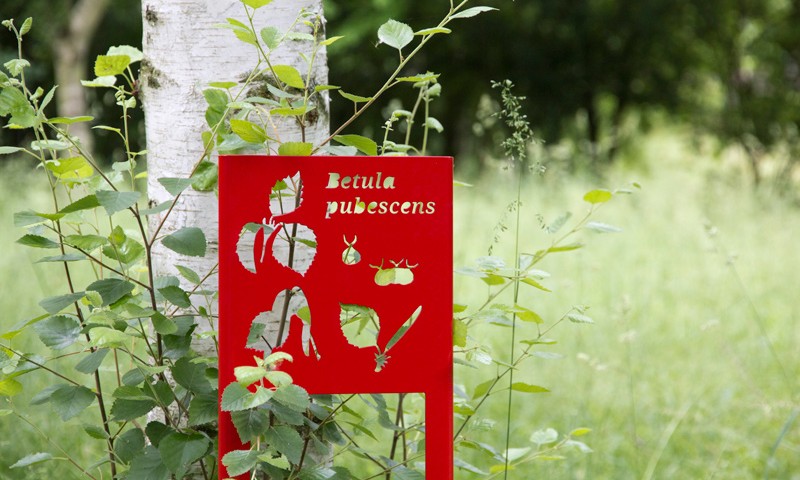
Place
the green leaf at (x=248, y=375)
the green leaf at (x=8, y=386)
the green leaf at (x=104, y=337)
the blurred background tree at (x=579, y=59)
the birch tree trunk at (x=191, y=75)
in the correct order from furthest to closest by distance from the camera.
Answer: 1. the blurred background tree at (x=579, y=59)
2. the birch tree trunk at (x=191, y=75)
3. the green leaf at (x=8, y=386)
4. the green leaf at (x=104, y=337)
5. the green leaf at (x=248, y=375)

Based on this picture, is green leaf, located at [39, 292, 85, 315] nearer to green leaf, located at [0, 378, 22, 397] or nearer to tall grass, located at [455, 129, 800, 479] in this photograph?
green leaf, located at [0, 378, 22, 397]

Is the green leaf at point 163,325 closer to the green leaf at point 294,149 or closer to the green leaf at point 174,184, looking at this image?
the green leaf at point 174,184

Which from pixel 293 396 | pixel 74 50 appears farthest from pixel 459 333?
pixel 74 50

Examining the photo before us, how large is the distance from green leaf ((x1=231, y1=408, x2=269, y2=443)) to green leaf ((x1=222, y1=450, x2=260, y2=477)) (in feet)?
0.13

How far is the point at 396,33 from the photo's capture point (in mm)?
1471

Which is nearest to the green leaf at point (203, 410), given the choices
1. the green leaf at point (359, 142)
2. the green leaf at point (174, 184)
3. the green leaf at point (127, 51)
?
the green leaf at point (174, 184)

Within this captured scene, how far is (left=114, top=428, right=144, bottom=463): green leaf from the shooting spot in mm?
1566

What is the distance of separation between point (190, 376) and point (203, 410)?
0.23ft

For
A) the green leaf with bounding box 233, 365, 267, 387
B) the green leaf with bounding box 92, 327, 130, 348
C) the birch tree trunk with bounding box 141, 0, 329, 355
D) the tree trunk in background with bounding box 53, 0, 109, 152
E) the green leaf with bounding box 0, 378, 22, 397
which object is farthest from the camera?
the tree trunk in background with bounding box 53, 0, 109, 152

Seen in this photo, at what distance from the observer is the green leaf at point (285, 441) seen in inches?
54.4

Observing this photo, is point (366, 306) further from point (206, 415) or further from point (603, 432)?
point (603, 432)

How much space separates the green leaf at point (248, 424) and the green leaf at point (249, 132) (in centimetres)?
44

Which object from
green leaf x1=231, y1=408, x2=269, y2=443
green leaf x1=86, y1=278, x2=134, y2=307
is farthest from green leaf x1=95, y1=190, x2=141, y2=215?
green leaf x1=231, y1=408, x2=269, y2=443

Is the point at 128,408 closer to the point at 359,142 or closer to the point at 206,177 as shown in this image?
the point at 206,177
